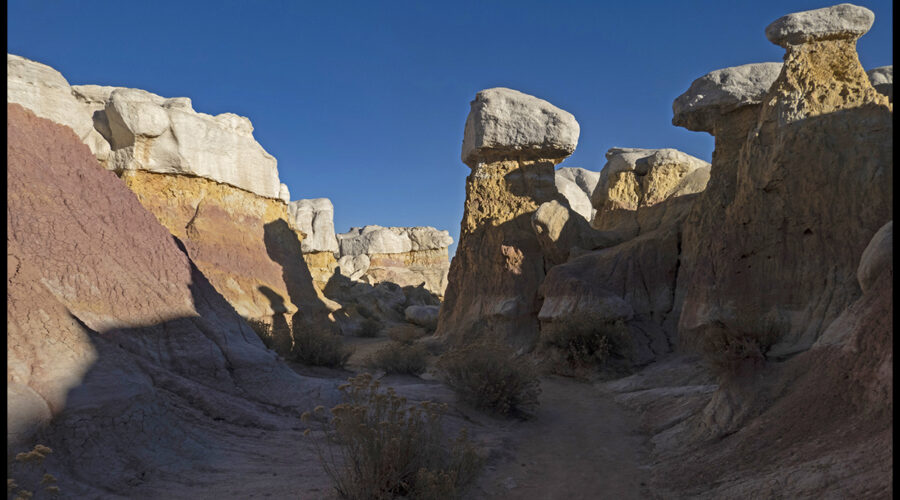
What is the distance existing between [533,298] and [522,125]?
179 inches

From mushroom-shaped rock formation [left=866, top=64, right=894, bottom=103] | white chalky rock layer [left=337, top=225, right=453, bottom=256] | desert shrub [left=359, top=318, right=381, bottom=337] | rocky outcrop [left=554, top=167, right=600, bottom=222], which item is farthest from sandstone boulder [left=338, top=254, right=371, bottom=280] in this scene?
mushroom-shaped rock formation [left=866, top=64, right=894, bottom=103]

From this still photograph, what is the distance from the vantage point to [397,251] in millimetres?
39688

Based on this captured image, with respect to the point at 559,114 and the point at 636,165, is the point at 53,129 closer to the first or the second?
the point at 559,114

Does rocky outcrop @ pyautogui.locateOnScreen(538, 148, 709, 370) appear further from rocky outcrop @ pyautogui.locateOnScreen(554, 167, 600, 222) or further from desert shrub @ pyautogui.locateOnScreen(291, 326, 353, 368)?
rocky outcrop @ pyautogui.locateOnScreen(554, 167, 600, 222)

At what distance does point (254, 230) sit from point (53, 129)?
29.6ft

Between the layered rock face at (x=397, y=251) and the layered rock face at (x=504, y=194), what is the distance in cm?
2220

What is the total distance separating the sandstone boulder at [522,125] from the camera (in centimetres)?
1425

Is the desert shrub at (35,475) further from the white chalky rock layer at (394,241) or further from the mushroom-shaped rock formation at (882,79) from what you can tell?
the white chalky rock layer at (394,241)

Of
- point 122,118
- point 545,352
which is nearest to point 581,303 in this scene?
point 545,352

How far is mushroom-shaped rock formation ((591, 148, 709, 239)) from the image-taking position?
13.9 metres

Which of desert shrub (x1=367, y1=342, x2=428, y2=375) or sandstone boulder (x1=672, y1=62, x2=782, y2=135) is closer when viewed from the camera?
desert shrub (x1=367, y1=342, x2=428, y2=375)

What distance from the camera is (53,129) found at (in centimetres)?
586

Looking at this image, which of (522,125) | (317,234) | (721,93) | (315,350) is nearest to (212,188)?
(315,350)

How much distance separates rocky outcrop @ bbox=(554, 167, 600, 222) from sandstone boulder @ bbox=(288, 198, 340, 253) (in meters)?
12.6
